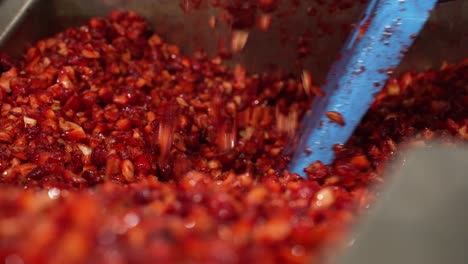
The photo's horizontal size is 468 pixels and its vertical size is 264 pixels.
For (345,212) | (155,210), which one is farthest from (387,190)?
(155,210)

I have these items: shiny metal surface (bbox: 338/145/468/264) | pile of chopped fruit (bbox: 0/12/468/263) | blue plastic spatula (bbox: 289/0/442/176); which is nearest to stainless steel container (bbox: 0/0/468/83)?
pile of chopped fruit (bbox: 0/12/468/263)

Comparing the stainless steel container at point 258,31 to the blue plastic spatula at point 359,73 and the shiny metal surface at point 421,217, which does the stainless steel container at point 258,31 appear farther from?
the shiny metal surface at point 421,217

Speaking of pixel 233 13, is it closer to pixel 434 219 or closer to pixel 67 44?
pixel 67 44

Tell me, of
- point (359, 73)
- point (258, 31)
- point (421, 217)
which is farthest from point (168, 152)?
point (421, 217)

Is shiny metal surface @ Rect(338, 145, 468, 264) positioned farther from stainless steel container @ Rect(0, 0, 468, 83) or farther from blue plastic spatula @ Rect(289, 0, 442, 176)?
stainless steel container @ Rect(0, 0, 468, 83)

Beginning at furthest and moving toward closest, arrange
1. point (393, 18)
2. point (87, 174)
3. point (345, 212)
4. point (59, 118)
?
point (59, 118) → point (87, 174) → point (393, 18) → point (345, 212)

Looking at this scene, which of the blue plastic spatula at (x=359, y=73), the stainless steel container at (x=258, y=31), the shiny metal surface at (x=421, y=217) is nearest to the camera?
the shiny metal surface at (x=421, y=217)

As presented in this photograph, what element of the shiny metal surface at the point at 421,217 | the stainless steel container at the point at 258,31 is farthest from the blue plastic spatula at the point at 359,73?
the shiny metal surface at the point at 421,217
